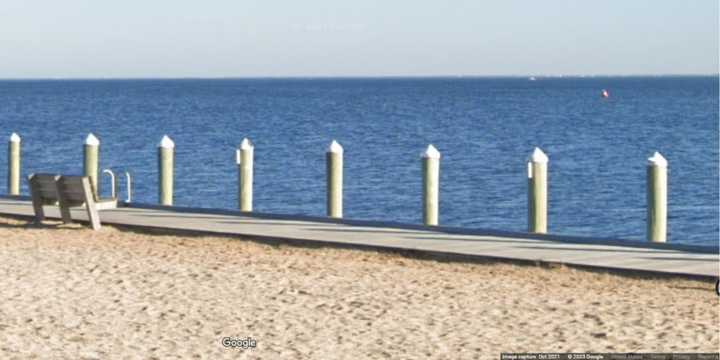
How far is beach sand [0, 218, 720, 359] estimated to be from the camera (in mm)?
10812

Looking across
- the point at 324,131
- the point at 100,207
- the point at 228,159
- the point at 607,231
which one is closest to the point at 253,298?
the point at 100,207

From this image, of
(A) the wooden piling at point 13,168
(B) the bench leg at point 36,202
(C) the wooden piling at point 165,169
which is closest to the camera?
(B) the bench leg at point 36,202

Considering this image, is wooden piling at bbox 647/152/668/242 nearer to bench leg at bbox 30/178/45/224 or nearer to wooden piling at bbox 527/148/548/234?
wooden piling at bbox 527/148/548/234

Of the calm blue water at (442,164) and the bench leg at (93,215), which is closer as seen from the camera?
the bench leg at (93,215)

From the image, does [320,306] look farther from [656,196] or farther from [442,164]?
[442,164]

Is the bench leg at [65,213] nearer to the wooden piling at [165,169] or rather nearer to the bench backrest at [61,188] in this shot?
the bench backrest at [61,188]

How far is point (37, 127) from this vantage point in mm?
77500

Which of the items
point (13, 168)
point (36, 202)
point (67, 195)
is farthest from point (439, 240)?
point (13, 168)

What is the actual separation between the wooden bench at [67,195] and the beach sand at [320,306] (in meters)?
1.57

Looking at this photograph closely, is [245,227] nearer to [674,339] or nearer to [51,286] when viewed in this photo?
[51,286]

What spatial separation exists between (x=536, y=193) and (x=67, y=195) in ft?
20.6

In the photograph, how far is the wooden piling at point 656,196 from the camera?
1633 cm

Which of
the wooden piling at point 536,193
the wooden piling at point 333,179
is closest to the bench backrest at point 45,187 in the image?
the wooden piling at point 333,179

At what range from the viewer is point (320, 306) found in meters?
12.7
